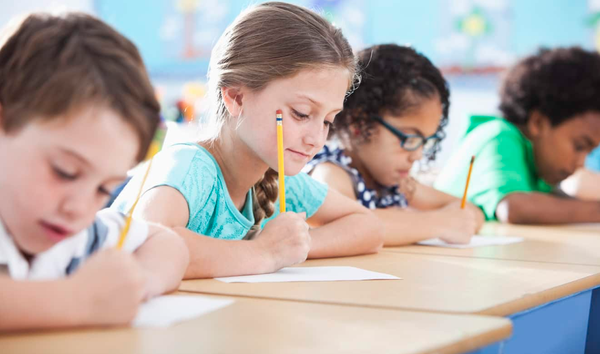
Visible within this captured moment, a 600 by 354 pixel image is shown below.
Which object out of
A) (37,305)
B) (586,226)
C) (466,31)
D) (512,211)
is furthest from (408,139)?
(466,31)

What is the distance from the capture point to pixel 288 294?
2.92 feet

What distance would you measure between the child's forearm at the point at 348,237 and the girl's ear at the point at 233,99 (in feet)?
0.91

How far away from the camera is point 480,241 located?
5.51 ft

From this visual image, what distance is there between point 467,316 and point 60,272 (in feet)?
1.50

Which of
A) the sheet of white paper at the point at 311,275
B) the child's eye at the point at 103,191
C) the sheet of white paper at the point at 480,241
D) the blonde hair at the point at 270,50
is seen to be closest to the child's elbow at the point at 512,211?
the sheet of white paper at the point at 480,241

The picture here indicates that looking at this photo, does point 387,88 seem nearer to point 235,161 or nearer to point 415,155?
point 415,155

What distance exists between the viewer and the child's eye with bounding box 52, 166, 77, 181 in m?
0.64

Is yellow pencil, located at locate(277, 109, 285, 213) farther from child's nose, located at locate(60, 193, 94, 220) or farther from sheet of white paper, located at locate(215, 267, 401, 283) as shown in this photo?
child's nose, located at locate(60, 193, 94, 220)

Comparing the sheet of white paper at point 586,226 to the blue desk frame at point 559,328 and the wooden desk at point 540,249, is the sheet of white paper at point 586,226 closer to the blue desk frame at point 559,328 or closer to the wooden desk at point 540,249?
the wooden desk at point 540,249

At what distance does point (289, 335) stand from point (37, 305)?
240 millimetres

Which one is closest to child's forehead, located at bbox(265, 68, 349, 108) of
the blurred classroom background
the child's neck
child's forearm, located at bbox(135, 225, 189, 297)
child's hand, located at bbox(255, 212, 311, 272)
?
the child's neck

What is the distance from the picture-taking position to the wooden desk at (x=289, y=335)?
2.01 feet

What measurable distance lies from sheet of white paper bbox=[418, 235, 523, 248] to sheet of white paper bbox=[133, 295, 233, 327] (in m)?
0.88

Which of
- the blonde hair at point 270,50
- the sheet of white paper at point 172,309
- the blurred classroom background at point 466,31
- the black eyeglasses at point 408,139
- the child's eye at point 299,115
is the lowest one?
the sheet of white paper at point 172,309
